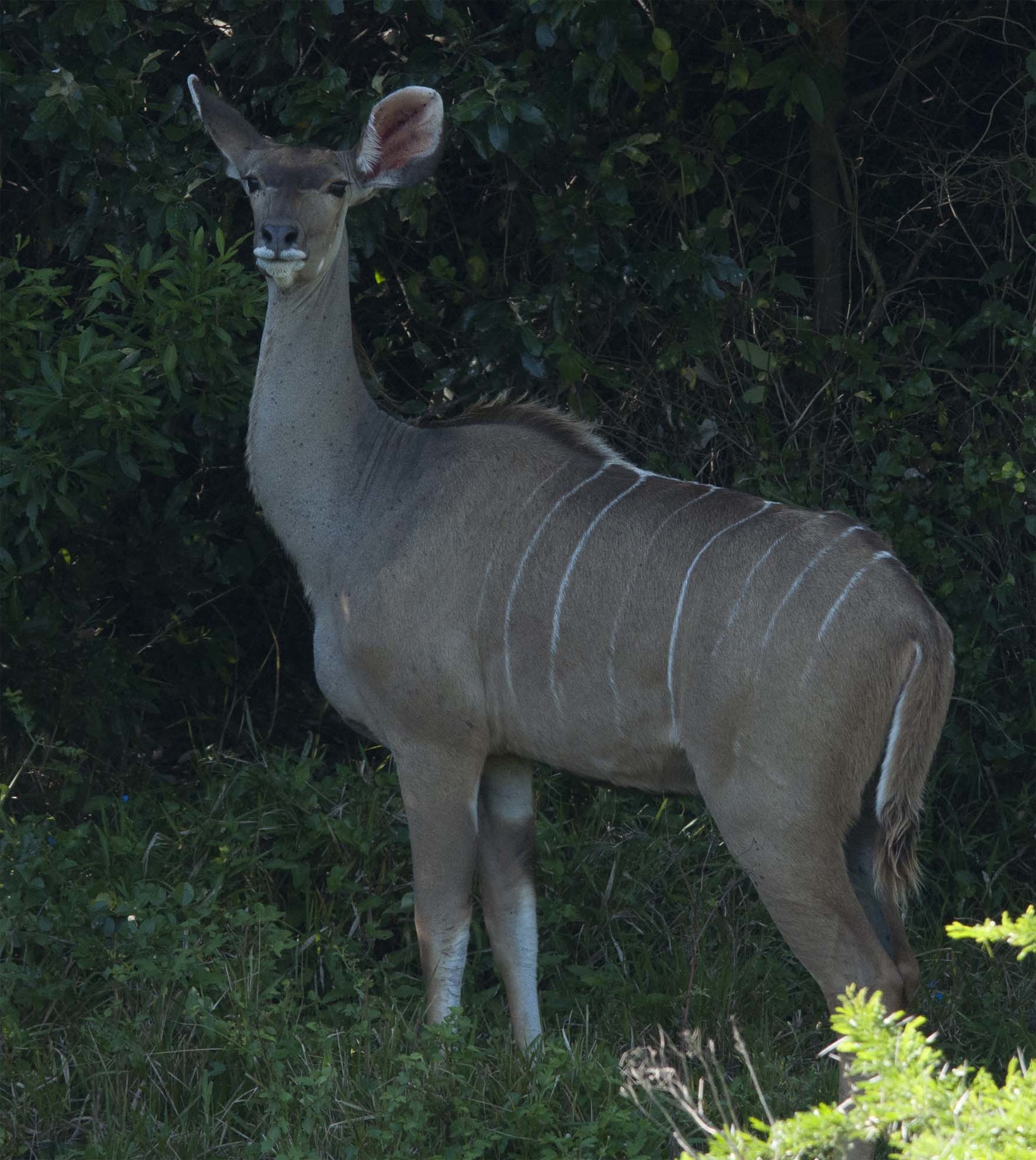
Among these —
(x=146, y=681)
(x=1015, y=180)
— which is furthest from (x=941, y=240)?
(x=146, y=681)

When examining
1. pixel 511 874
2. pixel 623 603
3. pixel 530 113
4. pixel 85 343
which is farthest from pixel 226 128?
pixel 511 874

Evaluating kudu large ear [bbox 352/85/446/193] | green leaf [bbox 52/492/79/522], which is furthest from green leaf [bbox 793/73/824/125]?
green leaf [bbox 52/492/79/522]

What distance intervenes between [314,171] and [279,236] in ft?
0.64

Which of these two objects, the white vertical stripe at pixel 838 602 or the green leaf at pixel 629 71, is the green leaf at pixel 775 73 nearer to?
the green leaf at pixel 629 71

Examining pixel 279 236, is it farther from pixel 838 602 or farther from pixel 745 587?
pixel 838 602

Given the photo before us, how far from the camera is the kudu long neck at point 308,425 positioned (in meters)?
3.21

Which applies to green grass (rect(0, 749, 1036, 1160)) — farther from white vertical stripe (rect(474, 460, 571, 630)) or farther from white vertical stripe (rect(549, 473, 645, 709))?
white vertical stripe (rect(474, 460, 571, 630))

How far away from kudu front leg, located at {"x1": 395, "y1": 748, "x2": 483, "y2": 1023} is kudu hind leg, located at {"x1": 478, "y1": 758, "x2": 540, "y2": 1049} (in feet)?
0.44

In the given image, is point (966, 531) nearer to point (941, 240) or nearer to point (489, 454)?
point (941, 240)

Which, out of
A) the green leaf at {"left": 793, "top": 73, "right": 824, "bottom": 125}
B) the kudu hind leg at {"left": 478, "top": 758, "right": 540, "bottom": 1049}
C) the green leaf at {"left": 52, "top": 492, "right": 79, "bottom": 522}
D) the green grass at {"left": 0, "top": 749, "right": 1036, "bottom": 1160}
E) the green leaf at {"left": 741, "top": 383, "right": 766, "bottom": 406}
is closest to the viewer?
the green grass at {"left": 0, "top": 749, "right": 1036, "bottom": 1160}

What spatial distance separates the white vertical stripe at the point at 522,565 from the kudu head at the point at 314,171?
663 millimetres

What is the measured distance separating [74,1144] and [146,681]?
1567 millimetres

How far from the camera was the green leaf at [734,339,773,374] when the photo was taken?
3.97 m

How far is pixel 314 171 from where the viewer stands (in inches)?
123
